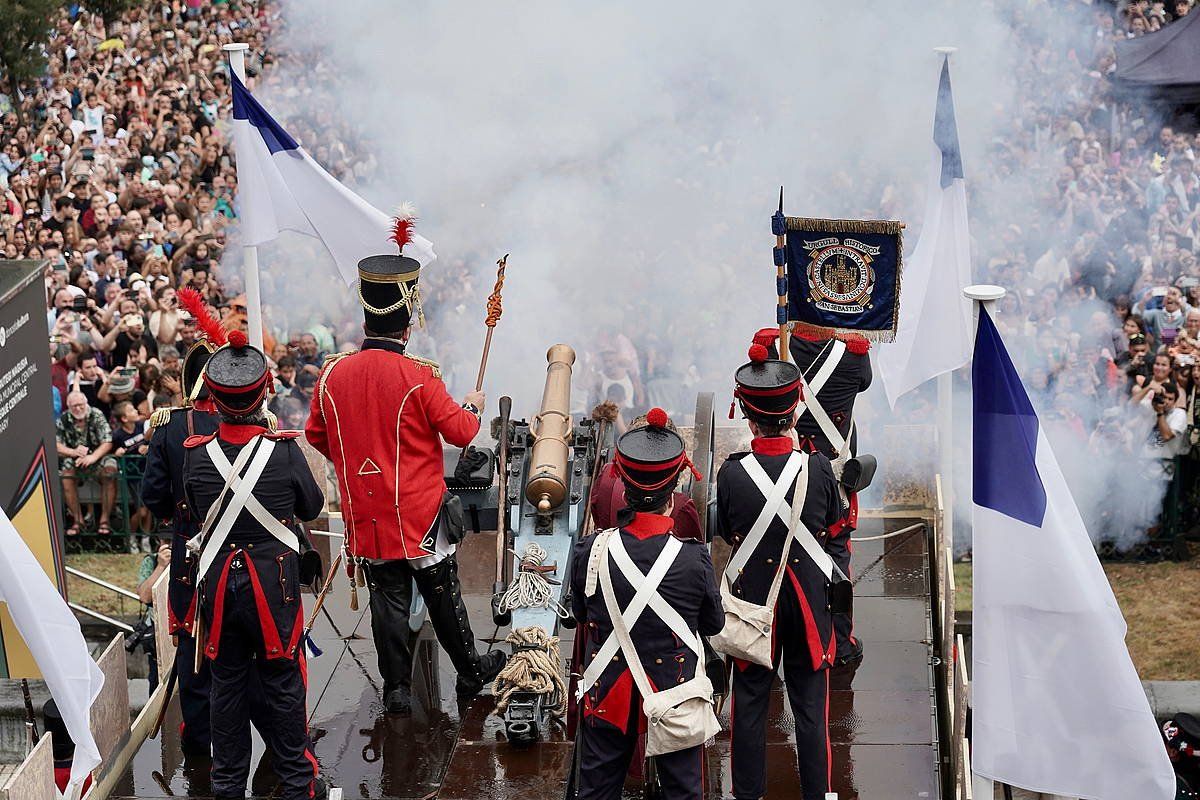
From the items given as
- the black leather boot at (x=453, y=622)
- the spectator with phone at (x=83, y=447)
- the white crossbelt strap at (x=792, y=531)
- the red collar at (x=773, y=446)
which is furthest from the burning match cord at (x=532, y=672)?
the spectator with phone at (x=83, y=447)

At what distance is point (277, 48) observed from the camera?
13.7 metres

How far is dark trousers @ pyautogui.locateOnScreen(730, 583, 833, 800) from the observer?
6039mm

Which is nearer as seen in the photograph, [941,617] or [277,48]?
[941,617]

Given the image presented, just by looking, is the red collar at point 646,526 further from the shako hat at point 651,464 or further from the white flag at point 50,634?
the white flag at point 50,634

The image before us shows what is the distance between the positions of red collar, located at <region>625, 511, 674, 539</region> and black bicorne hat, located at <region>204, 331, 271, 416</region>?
1.36m

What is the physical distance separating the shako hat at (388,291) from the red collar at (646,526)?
1.36m

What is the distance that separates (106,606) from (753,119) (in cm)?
516

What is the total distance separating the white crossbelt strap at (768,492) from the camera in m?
5.85

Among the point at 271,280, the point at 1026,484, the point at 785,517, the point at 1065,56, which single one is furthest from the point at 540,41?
the point at 1026,484

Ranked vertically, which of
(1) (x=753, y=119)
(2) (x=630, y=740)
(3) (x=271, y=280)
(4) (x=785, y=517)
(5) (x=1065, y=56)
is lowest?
(2) (x=630, y=740)

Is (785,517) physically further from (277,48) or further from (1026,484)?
(277,48)

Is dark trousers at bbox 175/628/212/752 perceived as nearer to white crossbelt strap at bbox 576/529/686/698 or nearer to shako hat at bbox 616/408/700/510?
white crossbelt strap at bbox 576/529/686/698

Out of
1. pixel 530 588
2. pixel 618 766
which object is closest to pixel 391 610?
pixel 530 588

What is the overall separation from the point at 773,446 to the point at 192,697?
2.37m
